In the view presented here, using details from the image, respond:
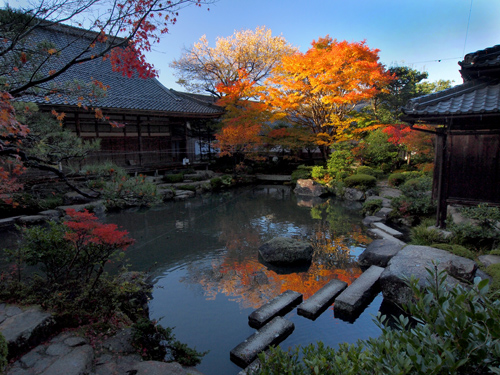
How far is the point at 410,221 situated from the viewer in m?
9.90

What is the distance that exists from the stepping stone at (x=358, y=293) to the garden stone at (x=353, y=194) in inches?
349

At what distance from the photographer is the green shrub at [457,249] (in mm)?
5656

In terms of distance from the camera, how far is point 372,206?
38.4 feet

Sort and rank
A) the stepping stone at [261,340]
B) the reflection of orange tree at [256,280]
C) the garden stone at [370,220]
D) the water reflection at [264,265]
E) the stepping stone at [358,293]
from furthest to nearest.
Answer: the garden stone at [370,220] < the water reflection at [264,265] < the reflection of orange tree at [256,280] < the stepping stone at [358,293] < the stepping stone at [261,340]

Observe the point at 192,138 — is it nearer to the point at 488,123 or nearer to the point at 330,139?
the point at 330,139

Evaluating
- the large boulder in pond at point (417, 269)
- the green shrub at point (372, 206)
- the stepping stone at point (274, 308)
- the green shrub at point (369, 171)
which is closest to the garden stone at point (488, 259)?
the large boulder in pond at point (417, 269)

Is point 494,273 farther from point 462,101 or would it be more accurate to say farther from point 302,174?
point 302,174

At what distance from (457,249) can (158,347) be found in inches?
225

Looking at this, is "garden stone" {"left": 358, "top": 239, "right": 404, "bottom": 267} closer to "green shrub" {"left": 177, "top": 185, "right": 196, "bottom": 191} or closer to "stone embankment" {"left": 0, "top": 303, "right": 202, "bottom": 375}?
"stone embankment" {"left": 0, "top": 303, "right": 202, "bottom": 375}

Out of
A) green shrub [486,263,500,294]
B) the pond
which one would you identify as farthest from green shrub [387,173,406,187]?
green shrub [486,263,500,294]

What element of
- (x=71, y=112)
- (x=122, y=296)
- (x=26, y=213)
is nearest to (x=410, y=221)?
(x=122, y=296)

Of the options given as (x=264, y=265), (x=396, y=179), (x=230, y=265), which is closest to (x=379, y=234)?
(x=264, y=265)

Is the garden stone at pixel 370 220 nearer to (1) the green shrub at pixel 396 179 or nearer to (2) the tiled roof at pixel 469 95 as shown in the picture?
(1) the green shrub at pixel 396 179

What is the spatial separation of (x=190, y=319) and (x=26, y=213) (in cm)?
886
